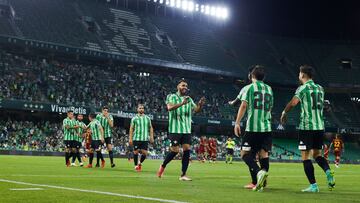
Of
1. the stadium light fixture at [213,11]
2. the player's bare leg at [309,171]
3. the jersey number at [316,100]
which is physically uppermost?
the stadium light fixture at [213,11]

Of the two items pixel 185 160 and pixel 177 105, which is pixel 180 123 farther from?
pixel 185 160

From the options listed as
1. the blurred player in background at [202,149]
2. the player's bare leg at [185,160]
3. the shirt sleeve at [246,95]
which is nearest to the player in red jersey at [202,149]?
the blurred player in background at [202,149]

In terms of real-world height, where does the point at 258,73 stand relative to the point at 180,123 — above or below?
above

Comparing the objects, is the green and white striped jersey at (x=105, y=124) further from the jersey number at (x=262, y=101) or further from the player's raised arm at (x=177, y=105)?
the jersey number at (x=262, y=101)

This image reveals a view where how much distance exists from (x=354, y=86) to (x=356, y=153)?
29.3 feet

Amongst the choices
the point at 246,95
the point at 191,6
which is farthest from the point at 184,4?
the point at 246,95

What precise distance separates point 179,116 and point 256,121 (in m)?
4.10

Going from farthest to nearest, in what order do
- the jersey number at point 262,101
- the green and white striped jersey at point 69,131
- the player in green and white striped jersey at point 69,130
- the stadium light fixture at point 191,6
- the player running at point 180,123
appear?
the stadium light fixture at point 191,6
the green and white striped jersey at point 69,131
the player in green and white striped jersey at point 69,130
the player running at point 180,123
the jersey number at point 262,101

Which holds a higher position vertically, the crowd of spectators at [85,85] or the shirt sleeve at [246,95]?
the crowd of spectators at [85,85]

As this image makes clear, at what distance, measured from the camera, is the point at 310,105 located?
459 inches

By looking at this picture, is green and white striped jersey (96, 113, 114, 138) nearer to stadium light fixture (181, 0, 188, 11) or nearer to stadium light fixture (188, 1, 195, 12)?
stadium light fixture (181, 0, 188, 11)

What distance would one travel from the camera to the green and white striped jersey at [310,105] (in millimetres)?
11578

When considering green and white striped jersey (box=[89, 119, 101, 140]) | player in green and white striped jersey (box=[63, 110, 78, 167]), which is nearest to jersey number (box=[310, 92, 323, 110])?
green and white striped jersey (box=[89, 119, 101, 140])

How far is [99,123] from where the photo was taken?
2302 centimetres
